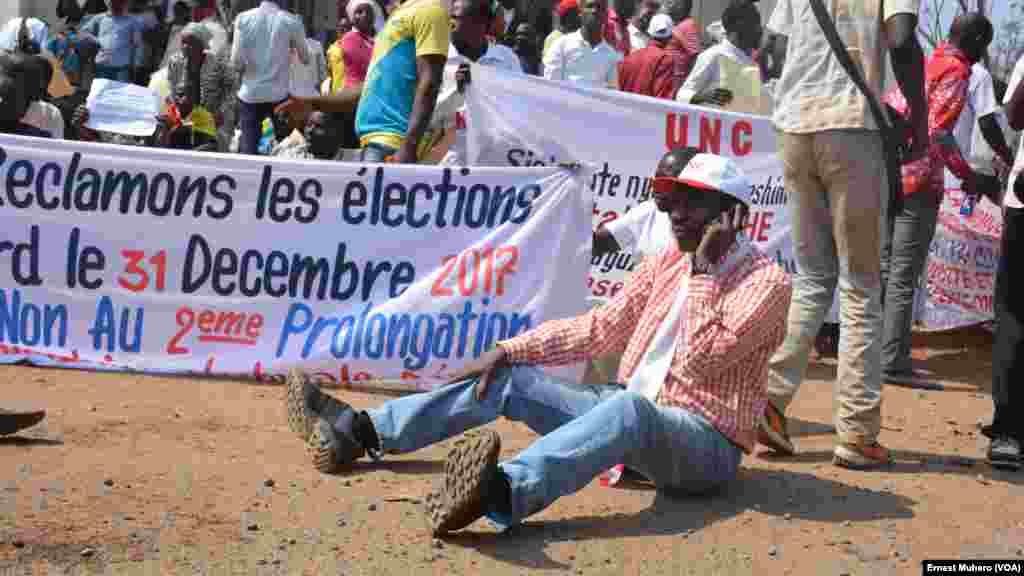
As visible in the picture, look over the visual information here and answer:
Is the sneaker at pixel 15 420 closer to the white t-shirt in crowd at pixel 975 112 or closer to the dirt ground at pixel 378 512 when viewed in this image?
the dirt ground at pixel 378 512

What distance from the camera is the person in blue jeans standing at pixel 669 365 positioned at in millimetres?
5207

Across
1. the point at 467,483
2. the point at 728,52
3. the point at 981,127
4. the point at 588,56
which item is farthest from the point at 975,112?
the point at 467,483

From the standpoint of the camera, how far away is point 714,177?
5266 mm

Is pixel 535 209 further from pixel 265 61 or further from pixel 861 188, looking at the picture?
pixel 265 61

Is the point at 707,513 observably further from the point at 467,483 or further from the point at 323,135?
the point at 323,135

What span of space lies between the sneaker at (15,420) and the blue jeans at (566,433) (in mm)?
1301

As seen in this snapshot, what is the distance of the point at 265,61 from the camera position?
12734 millimetres

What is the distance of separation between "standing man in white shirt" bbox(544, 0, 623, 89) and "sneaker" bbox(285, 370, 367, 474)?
7.18m

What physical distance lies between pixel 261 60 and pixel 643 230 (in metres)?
6.57

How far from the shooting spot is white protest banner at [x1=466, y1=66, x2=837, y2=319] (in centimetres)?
820

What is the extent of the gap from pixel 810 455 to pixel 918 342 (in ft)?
14.0

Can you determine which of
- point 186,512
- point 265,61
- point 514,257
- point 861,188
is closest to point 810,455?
point 861,188

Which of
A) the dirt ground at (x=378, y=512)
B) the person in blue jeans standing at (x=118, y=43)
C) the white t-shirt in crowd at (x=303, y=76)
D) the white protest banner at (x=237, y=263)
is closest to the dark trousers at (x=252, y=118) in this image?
the white t-shirt in crowd at (x=303, y=76)

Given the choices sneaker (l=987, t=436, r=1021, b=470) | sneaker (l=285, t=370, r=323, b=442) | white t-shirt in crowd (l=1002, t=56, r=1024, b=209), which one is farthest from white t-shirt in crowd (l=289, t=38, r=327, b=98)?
sneaker (l=987, t=436, r=1021, b=470)
